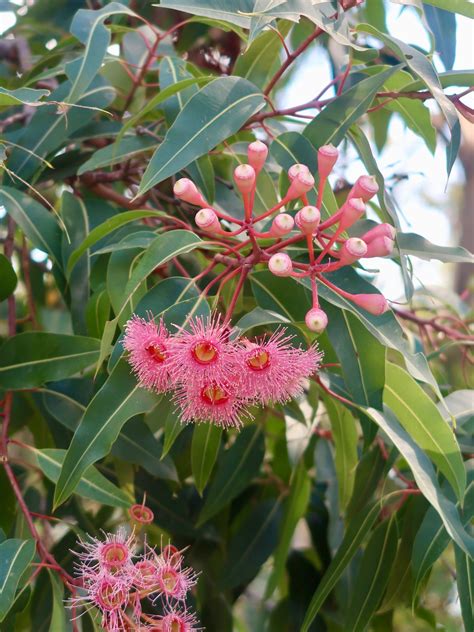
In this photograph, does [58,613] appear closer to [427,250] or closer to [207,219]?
[207,219]

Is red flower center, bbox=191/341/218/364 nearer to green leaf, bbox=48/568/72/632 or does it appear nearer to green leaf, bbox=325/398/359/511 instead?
green leaf, bbox=48/568/72/632

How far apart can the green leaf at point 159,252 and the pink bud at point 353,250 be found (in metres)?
0.19

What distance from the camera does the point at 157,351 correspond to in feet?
3.16

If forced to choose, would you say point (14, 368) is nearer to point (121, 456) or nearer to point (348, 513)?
point (121, 456)

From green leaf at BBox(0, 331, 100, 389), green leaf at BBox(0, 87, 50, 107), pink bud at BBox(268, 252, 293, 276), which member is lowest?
green leaf at BBox(0, 331, 100, 389)

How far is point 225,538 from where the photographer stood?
174 cm

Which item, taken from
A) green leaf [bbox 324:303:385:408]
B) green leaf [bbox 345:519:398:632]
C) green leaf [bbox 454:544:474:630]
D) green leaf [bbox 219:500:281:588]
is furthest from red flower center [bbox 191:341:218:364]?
green leaf [bbox 219:500:281:588]

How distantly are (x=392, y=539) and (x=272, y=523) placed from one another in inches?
15.2

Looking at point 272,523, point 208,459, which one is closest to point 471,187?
point 272,523

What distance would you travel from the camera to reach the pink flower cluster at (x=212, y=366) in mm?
929

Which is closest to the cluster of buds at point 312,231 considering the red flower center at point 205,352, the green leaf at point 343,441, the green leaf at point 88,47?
the red flower center at point 205,352

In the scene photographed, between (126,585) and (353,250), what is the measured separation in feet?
1.48

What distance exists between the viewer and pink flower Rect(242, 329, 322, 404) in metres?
0.96

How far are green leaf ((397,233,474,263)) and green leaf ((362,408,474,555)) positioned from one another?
0.69 ft
